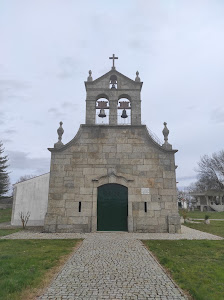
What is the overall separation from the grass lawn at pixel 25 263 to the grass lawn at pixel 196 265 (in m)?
2.80

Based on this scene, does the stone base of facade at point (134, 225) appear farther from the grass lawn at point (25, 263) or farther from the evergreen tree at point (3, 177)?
the evergreen tree at point (3, 177)

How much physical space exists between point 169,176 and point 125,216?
3196mm

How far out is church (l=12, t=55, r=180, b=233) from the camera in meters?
12.3

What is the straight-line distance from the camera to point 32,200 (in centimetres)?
1738

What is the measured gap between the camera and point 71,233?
11844 mm

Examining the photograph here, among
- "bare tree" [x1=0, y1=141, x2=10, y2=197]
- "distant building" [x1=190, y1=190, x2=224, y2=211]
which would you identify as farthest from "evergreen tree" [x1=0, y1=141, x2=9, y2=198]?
"distant building" [x1=190, y1=190, x2=224, y2=211]

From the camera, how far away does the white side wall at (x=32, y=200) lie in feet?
55.7

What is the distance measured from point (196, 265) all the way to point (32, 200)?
14.0 meters

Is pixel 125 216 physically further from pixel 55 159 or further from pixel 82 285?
pixel 82 285

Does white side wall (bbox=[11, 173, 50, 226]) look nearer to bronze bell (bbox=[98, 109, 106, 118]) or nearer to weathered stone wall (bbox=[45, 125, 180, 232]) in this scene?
weathered stone wall (bbox=[45, 125, 180, 232])

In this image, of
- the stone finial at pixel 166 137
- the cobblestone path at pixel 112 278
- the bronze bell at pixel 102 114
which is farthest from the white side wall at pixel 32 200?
the cobblestone path at pixel 112 278

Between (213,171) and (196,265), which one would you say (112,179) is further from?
(213,171)

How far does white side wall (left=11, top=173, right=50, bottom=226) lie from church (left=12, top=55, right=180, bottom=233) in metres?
4.48

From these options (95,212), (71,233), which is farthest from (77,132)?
(71,233)
